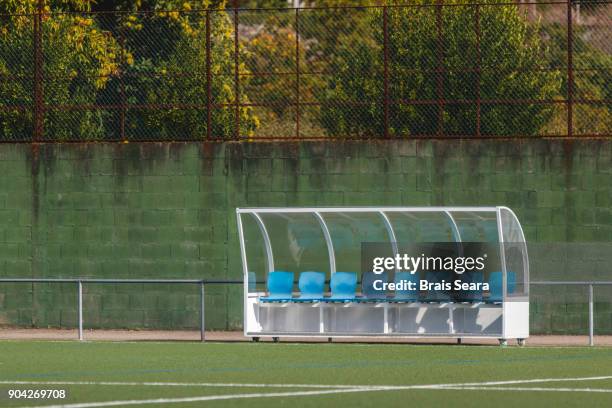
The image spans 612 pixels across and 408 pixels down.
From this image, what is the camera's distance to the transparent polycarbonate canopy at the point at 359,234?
20.7 m

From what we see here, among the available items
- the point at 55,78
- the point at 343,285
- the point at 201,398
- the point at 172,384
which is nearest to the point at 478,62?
the point at 343,285

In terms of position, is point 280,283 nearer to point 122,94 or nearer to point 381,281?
point 381,281

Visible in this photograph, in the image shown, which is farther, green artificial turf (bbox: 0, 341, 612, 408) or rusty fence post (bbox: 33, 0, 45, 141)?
rusty fence post (bbox: 33, 0, 45, 141)

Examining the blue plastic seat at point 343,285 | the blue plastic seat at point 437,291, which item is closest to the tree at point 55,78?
the blue plastic seat at point 343,285

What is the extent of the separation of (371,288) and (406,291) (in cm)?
59

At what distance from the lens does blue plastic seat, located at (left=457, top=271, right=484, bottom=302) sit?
20.6 m

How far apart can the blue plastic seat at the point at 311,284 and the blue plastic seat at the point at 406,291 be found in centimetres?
126

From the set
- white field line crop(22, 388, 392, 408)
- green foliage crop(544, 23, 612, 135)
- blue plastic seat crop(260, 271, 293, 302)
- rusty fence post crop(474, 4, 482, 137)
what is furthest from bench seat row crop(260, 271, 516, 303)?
white field line crop(22, 388, 392, 408)

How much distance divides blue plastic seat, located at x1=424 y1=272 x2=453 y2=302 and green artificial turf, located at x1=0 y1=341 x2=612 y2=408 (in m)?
0.92

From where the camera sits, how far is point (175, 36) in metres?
25.5

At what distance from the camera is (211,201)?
24391 millimetres

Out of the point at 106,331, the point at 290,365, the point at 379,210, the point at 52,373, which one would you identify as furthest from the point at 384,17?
the point at 52,373

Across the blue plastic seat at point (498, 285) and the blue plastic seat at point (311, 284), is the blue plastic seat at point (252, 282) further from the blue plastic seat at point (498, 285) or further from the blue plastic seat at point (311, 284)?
the blue plastic seat at point (498, 285)

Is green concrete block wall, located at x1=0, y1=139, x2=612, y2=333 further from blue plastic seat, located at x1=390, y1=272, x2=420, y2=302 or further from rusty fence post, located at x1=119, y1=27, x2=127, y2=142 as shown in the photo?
blue plastic seat, located at x1=390, y1=272, x2=420, y2=302
